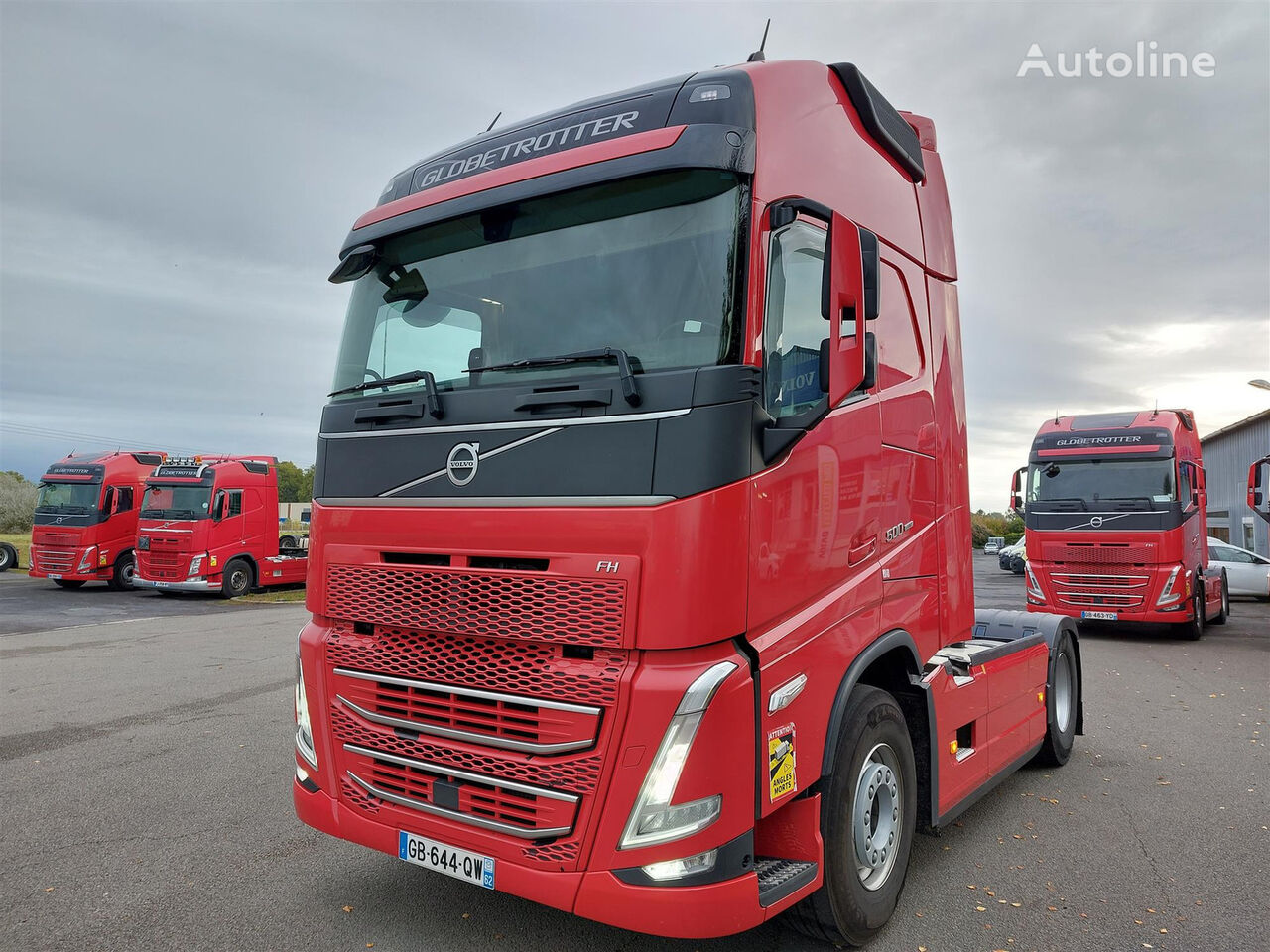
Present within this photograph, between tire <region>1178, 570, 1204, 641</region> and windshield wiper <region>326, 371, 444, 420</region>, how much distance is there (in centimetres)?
1385

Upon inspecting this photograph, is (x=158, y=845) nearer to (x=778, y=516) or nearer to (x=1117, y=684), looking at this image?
(x=778, y=516)

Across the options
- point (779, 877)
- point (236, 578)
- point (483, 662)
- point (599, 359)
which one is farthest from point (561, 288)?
point (236, 578)

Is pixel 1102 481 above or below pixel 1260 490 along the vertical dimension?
above

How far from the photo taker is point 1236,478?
3325cm

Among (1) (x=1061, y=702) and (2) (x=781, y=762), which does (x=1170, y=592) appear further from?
(2) (x=781, y=762)

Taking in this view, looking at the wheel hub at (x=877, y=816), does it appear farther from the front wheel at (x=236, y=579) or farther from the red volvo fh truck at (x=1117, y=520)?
the front wheel at (x=236, y=579)

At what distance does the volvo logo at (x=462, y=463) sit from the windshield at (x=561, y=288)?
0.26 meters

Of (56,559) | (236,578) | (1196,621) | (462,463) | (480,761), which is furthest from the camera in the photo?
(56,559)

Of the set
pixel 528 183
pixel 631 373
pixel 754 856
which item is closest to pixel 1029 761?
pixel 754 856

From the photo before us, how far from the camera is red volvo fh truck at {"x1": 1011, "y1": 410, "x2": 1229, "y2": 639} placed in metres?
13.3

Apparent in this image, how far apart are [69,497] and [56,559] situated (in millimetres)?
1635

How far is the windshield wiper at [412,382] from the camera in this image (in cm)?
354

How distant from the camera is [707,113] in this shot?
3328mm

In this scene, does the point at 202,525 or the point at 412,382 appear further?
the point at 202,525
